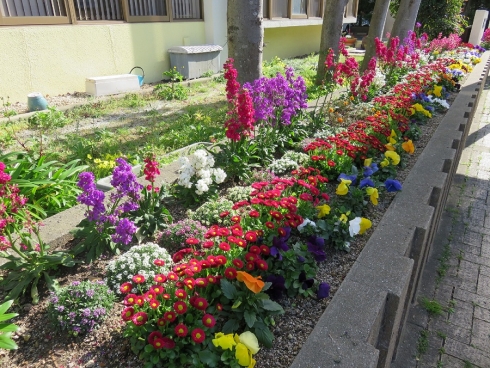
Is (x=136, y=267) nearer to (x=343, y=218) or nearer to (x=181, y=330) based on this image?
(x=181, y=330)

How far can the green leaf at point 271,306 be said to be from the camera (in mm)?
1876

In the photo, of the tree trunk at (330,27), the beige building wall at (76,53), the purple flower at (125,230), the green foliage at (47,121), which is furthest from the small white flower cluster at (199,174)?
the tree trunk at (330,27)

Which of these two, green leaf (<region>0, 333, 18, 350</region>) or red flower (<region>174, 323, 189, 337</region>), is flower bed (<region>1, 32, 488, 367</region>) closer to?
red flower (<region>174, 323, 189, 337</region>)

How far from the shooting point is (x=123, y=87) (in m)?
7.78

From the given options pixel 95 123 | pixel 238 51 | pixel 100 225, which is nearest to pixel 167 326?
pixel 100 225

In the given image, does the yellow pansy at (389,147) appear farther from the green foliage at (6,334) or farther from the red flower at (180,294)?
the green foliage at (6,334)

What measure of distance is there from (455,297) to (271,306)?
Result: 7.17ft

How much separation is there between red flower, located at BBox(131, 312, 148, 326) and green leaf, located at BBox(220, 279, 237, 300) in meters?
0.39

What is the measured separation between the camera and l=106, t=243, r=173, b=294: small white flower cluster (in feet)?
7.10

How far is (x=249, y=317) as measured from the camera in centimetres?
182

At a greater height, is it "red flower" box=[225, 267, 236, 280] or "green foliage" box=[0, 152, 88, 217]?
"red flower" box=[225, 267, 236, 280]

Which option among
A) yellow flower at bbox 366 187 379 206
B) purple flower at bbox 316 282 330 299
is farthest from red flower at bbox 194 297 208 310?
yellow flower at bbox 366 187 379 206

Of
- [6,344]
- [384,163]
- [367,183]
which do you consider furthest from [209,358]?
[384,163]

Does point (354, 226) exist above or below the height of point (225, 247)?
below
